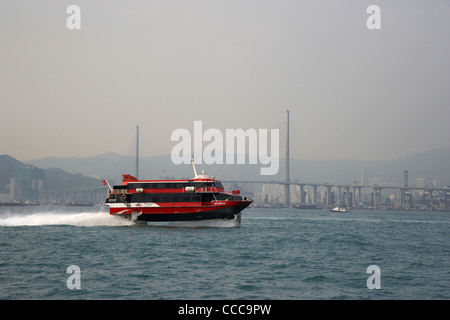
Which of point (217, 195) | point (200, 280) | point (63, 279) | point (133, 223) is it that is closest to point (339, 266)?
point (200, 280)

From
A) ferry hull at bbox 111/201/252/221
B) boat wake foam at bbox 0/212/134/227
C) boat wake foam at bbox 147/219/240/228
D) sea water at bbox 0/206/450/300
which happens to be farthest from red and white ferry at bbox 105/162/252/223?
sea water at bbox 0/206/450/300

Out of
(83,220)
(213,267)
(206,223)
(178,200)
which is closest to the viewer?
(213,267)

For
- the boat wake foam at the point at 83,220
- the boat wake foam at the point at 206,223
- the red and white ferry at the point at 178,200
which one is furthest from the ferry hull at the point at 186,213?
the boat wake foam at the point at 83,220

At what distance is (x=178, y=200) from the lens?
59.2 meters

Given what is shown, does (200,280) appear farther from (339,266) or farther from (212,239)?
(212,239)

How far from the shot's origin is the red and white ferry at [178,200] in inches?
2320

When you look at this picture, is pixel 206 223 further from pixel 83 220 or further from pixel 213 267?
pixel 213 267

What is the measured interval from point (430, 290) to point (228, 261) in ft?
41.6

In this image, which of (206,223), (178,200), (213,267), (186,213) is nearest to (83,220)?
(178,200)

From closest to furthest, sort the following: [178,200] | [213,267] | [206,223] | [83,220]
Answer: [213,267] < [178,200] < [206,223] < [83,220]

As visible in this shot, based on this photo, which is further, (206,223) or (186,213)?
(206,223)

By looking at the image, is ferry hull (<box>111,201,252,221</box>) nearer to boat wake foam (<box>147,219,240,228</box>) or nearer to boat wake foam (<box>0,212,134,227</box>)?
boat wake foam (<box>147,219,240,228</box>)

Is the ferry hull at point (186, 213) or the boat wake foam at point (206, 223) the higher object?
the ferry hull at point (186, 213)

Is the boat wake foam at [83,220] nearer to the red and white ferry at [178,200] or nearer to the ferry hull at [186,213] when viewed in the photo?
the ferry hull at [186,213]
